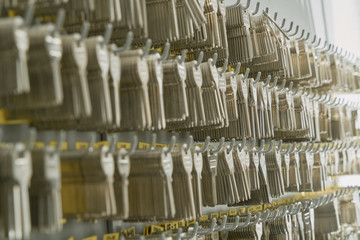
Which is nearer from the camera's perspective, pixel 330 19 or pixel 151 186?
pixel 151 186

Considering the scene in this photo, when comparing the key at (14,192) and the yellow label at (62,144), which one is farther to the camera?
the yellow label at (62,144)

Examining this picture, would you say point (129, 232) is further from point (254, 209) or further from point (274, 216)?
point (254, 209)

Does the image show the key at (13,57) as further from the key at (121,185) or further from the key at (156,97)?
the key at (156,97)

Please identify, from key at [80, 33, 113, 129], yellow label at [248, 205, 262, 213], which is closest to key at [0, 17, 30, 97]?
key at [80, 33, 113, 129]

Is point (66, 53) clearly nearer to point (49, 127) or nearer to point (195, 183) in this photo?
point (49, 127)

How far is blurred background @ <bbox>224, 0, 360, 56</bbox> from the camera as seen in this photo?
5.22 meters

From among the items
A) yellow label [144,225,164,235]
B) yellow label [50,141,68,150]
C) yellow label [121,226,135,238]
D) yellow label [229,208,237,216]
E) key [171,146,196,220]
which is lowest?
yellow label [229,208,237,216]

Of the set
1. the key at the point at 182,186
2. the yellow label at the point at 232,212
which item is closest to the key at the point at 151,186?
the key at the point at 182,186

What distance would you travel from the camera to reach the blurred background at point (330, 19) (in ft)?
17.1

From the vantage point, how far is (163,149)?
2.24m

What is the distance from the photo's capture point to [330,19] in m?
6.06

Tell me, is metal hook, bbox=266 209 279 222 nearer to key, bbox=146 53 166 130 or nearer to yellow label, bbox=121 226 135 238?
yellow label, bbox=121 226 135 238

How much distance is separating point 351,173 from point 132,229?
127 inches

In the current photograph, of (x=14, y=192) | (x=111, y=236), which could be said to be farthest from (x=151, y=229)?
(x=14, y=192)
